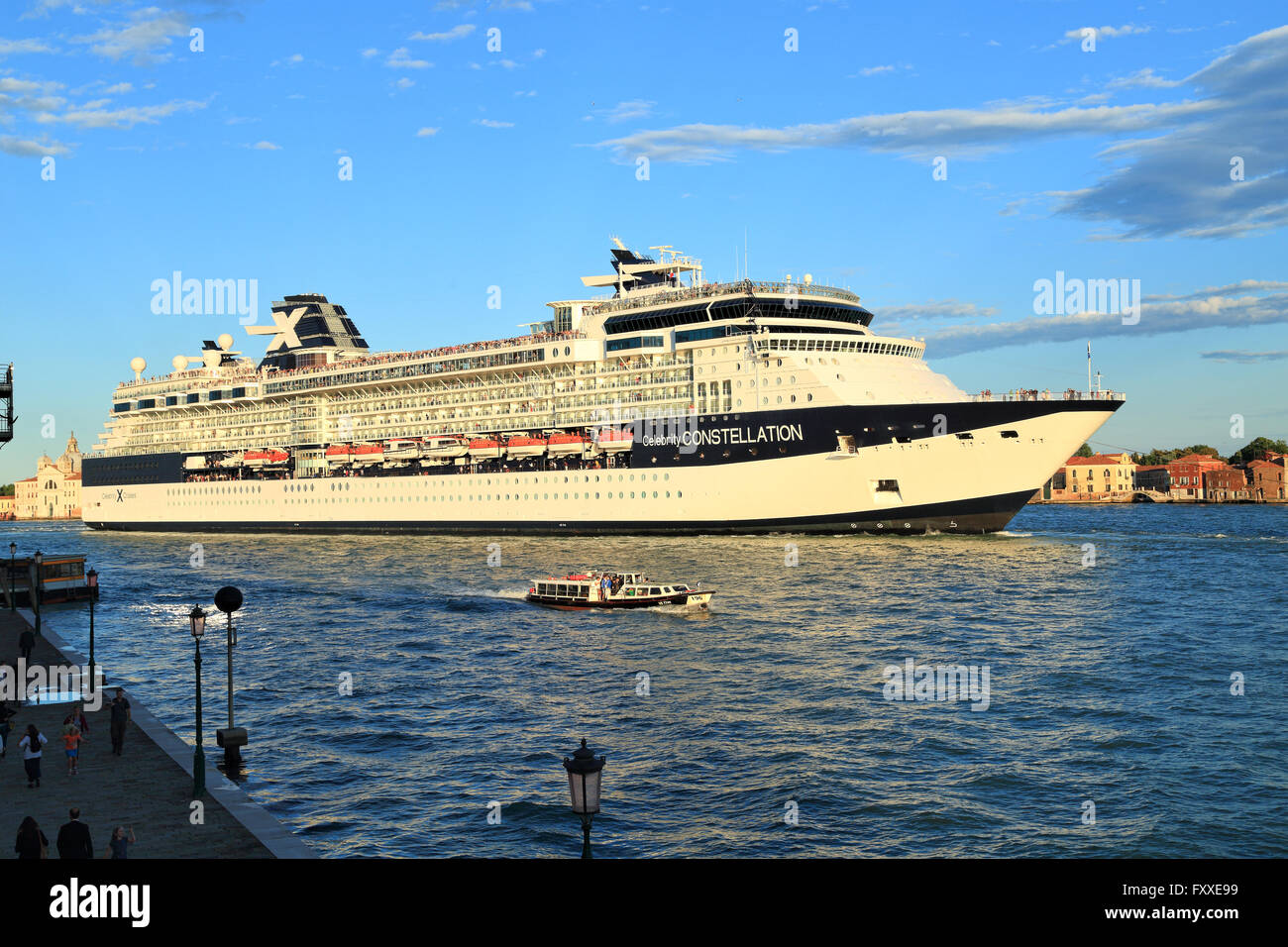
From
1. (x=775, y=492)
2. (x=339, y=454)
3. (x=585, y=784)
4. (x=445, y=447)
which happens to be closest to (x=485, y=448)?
(x=445, y=447)

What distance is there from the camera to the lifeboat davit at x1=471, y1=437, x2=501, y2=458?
87.9m

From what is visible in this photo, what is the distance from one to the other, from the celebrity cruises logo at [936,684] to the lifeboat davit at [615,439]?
44.5 metres

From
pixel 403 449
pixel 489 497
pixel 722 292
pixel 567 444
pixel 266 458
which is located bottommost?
pixel 489 497

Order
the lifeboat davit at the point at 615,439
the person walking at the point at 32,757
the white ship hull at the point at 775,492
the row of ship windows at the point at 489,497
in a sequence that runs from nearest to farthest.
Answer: the person walking at the point at 32,757 → the white ship hull at the point at 775,492 → the row of ship windows at the point at 489,497 → the lifeboat davit at the point at 615,439

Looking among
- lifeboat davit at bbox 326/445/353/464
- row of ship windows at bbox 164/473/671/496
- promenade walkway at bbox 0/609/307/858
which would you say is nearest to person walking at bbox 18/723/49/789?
promenade walkway at bbox 0/609/307/858

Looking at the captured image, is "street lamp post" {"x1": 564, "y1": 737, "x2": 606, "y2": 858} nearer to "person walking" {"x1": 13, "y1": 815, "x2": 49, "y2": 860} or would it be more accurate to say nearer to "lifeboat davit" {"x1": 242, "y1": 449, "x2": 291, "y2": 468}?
"person walking" {"x1": 13, "y1": 815, "x2": 49, "y2": 860}

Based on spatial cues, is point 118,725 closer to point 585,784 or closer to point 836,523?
point 585,784

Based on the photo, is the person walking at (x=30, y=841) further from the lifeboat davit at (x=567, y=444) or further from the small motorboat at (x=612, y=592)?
the lifeboat davit at (x=567, y=444)

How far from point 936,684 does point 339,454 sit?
80173mm

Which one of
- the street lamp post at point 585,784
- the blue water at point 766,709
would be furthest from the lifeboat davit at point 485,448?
the street lamp post at point 585,784

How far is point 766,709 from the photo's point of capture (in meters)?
28.3

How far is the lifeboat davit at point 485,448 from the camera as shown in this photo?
87.9 meters
